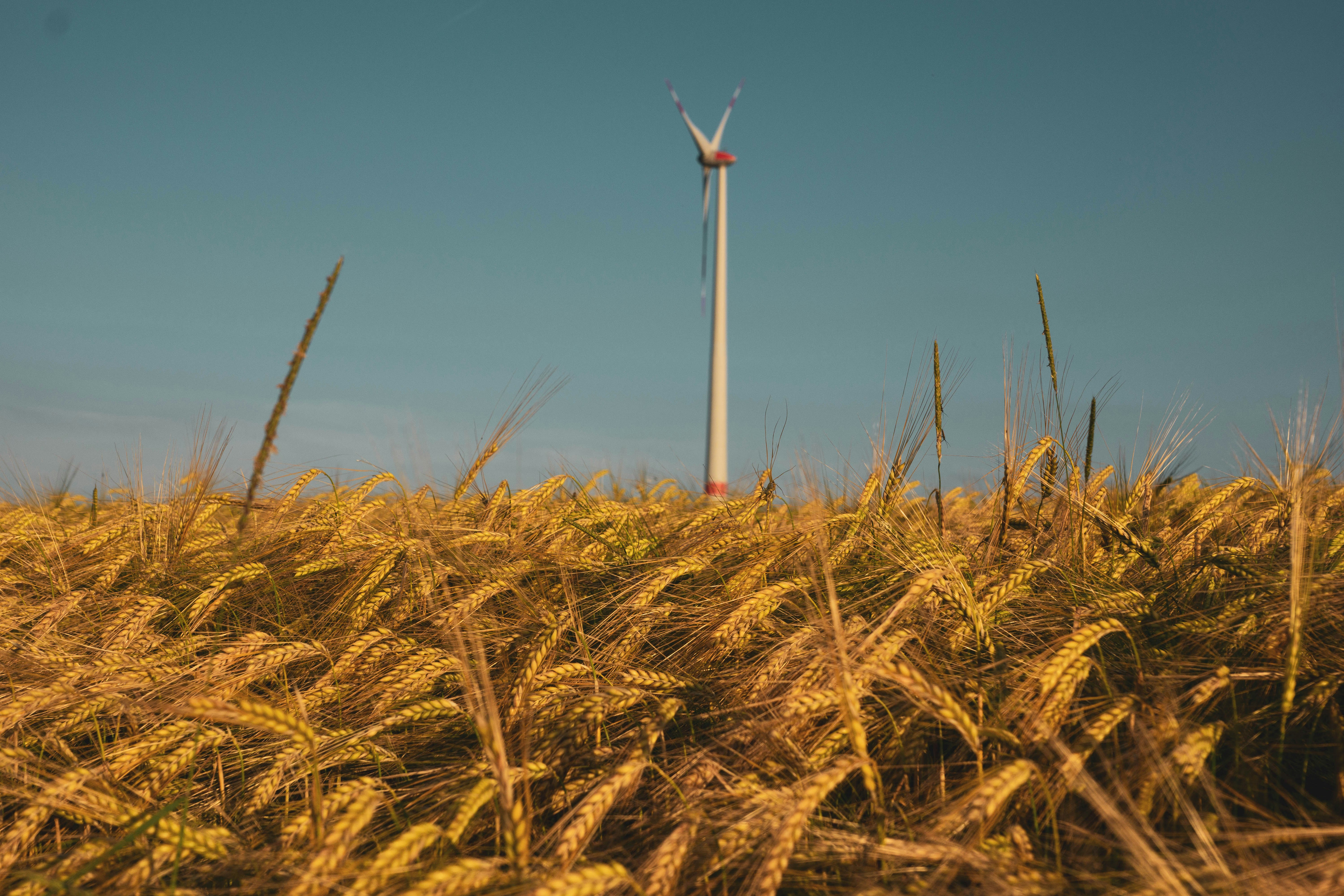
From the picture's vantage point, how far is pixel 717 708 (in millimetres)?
2381

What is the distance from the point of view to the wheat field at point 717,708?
161 centimetres

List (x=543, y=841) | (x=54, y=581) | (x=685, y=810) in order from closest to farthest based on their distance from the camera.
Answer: (x=543, y=841)
(x=685, y=810)
(x=54, y=581)

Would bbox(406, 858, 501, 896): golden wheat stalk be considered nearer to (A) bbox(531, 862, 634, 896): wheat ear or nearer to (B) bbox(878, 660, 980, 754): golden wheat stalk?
(A) bbox(531, 862, 634, 896): wheat ear

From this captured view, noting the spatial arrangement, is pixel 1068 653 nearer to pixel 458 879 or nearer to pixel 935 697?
pixel 935 697

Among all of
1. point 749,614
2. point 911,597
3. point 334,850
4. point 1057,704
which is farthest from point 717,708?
point 334,850

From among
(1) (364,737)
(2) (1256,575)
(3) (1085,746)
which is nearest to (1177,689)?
(3) (1085,746)

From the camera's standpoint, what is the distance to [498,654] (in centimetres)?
272

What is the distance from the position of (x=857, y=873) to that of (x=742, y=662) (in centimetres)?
99

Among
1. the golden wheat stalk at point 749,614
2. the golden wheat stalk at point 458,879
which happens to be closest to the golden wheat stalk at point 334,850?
the golden wheat stalk at point 458,879

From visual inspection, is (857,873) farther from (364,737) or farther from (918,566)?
(364,737)

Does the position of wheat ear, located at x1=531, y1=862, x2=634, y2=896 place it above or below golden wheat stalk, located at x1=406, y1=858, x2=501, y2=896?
above

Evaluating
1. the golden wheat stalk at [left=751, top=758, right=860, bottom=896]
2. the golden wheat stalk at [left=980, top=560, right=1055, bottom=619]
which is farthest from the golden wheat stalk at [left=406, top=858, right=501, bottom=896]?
the golden wheat stalk at [left=980, top=560, right=1055, bottom=619]

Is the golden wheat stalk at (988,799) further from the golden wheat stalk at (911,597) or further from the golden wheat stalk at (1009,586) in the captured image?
the golden wheat stalk at (1009,586)

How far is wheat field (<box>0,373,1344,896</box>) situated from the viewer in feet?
5.30
